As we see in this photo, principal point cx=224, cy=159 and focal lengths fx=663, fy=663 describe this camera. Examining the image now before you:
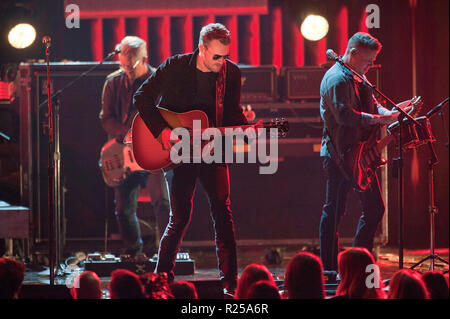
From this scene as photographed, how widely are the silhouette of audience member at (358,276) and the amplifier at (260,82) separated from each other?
3.46 metres

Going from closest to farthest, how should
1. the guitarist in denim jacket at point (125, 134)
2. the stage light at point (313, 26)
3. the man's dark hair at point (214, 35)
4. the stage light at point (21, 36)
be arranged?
1. the man's dark hair at point (214, 35)
2. the guitarist in denim jacket at point (125, 134)
3. the stage light at point (21, 36)
4. the stage light at point (313, 26)

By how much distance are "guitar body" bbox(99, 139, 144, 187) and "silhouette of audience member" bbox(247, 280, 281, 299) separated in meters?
3.23

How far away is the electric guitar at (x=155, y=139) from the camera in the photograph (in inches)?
184

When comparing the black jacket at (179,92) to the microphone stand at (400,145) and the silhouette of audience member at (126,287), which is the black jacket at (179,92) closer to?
the microphone stand at (400,145)

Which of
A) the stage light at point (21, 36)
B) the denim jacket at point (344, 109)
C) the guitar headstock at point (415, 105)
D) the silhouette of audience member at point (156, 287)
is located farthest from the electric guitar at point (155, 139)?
the stage light at point (21, 36)

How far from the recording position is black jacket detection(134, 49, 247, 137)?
4.71 meters

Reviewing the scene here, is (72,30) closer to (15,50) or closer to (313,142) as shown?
(15,50)

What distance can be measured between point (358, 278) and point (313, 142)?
136 inches

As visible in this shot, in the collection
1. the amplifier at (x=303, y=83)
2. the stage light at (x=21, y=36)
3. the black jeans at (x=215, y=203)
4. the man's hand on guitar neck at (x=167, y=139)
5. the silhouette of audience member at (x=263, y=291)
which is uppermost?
the stage light at (x=21, y=36)

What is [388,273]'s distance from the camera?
251 inches

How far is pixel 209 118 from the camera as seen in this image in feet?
15.4

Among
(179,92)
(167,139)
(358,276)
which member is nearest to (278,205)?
(167,139)

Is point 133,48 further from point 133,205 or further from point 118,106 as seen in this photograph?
point 133,205
